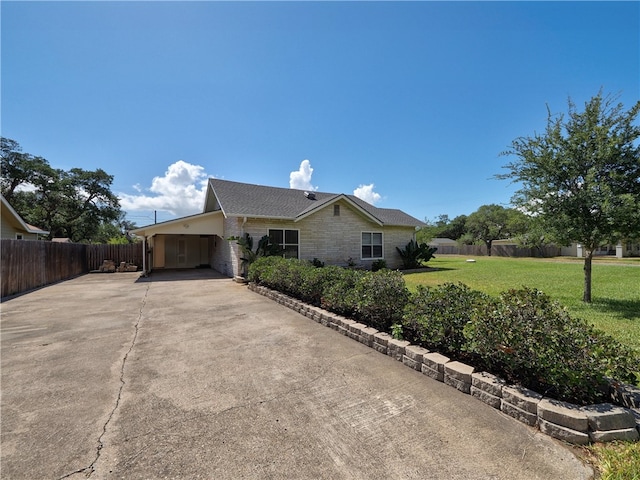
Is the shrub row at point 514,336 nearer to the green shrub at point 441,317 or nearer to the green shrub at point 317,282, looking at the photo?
the green shrub at point 441,317

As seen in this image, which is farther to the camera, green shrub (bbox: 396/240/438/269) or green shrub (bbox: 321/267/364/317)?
green shrub (bbox: 396/240/438/269)

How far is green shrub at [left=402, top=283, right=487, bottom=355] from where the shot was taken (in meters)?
3.56

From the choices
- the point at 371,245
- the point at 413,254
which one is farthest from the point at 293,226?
the point at 413,254

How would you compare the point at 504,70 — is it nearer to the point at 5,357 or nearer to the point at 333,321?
the point at 333,321

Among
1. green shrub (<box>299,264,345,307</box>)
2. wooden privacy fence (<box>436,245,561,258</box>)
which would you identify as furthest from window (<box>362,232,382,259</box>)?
wooden privacy fence (<box>436,245,561,258</box>)

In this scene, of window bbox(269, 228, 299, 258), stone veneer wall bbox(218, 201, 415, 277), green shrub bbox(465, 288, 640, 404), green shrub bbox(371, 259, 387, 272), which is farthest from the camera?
green shrub bbox(371, 259, 387, 272)

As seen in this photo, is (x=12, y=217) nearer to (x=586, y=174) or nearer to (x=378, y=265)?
(x=378, y=265)

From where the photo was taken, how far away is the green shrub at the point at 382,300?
15.4ft

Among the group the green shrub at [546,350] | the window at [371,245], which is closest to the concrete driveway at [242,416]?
the green shrub at [546,350]

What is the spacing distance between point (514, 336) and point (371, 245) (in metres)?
13.6

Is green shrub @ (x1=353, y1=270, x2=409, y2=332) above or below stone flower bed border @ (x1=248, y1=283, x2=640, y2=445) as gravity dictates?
above

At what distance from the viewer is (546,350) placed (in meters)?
2.71

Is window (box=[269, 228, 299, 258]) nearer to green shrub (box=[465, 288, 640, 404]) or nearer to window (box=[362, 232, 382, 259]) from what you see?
window (box=[362, 232, 382, 259])

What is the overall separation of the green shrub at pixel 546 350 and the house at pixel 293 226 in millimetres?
10745
